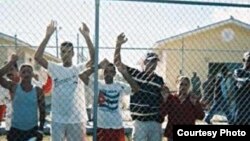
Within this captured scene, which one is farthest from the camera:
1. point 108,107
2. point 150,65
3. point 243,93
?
point 243,93

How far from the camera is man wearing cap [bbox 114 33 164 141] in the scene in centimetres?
625

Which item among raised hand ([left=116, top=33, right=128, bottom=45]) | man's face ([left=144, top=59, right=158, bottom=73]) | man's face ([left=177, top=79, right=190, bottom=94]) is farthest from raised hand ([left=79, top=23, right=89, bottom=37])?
man's face ([left=177, top=79, right=190, bottom=94])

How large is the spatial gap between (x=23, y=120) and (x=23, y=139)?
226mm

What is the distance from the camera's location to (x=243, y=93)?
6.89 metres

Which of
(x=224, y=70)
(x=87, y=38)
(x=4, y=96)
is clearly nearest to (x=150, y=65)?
(x=87, y=38)

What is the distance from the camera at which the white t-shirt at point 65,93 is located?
5.92 metres

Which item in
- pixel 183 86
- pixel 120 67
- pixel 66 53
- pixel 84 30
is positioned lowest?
pixel 183 86

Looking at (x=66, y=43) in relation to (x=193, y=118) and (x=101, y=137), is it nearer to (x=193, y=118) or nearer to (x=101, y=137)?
(x=101, y=137)

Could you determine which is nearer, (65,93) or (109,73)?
(65,93)

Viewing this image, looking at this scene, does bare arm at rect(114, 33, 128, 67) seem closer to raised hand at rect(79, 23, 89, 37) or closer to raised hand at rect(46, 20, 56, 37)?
raised hand at rect(79, 23, 89, 37)

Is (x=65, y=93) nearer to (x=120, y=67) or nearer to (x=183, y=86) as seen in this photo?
(x=120, y=67)

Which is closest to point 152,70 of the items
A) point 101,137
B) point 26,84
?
point 101,137

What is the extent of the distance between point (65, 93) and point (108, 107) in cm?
56

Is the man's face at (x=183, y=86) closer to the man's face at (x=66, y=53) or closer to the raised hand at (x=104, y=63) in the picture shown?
the raised hand at (x=104, y=63)
